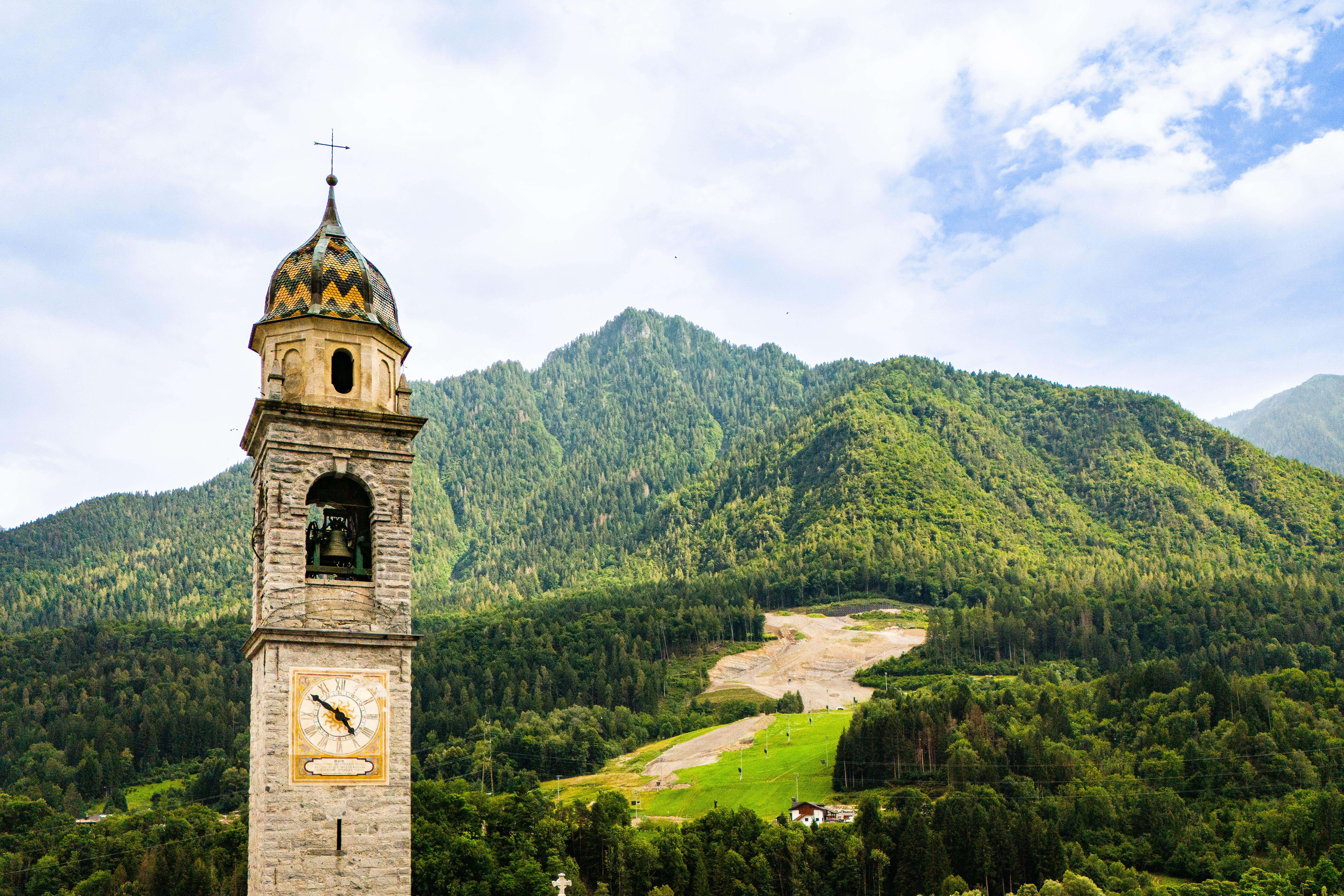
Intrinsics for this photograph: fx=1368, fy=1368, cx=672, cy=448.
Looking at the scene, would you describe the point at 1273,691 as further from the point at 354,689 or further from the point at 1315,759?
the point at 354,689

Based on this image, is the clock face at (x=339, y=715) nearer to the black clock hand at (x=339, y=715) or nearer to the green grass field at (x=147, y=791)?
the black clock hand at (x=339, y=715)

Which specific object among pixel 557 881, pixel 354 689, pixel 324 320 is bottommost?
pixel 557 881

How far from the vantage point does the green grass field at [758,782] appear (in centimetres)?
16050

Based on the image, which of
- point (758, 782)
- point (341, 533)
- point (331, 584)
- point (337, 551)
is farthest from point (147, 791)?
point (331, 584)

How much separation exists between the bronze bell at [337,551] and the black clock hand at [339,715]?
3.56m

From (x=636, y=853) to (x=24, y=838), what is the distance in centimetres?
6538

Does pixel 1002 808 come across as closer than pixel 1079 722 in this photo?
Yes

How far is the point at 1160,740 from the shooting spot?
156750 mm

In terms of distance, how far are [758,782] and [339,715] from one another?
145m

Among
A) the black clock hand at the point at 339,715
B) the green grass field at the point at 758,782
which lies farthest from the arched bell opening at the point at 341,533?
the green grass field at the point at 758,782

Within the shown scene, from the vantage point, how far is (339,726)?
30.8 m

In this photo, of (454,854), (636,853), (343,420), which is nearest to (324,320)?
(343,420)

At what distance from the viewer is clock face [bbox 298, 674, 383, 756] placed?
3053cm

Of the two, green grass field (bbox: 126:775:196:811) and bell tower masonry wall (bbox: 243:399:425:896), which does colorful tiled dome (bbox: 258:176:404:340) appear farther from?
green grass field (bbox: 126:775:196:811)
